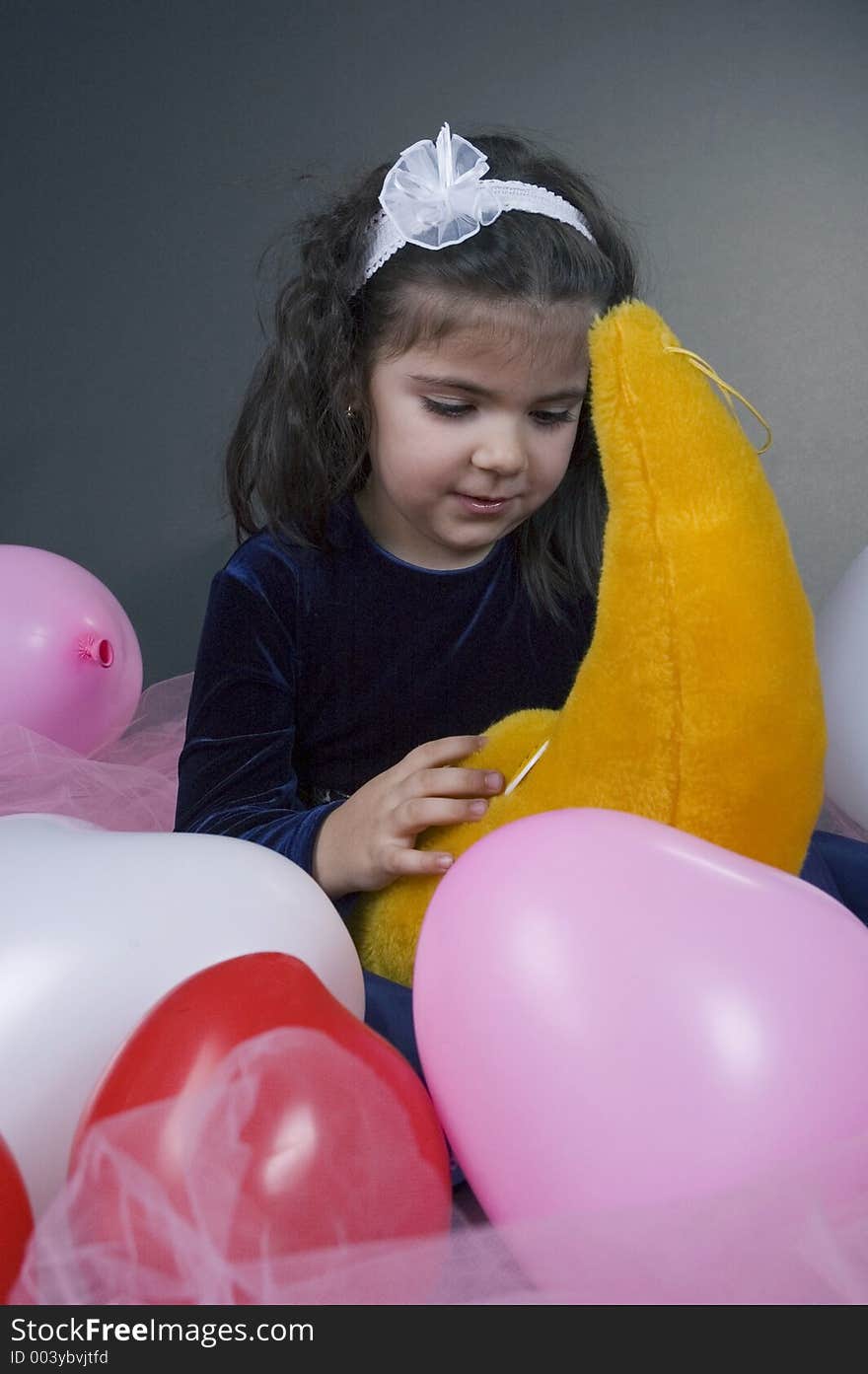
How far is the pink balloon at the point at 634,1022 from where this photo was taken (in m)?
0.54

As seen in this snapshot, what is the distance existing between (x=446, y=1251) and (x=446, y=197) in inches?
33.1

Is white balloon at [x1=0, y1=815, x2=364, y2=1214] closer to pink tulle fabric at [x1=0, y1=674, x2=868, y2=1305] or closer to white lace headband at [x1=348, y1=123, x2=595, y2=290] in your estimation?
pink tulle fabric at [x1=0, y1=674, x2=868, y2=1305]

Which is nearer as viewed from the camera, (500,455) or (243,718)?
(500,455)

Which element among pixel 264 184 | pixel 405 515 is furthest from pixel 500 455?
pixel 264 184

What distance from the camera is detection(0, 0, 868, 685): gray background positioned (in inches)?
91.1

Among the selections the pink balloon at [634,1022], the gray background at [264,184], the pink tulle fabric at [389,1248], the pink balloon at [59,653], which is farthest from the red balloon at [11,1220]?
the gray background at [264,184]

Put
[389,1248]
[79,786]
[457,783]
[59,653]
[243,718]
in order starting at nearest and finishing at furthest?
[389,1248], [457,783], [243,718], [79,786], [59,653]

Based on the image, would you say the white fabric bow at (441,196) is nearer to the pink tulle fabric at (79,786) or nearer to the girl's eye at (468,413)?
the girl's eye at (468,413)

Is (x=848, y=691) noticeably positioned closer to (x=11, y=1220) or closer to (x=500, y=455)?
(x=500, y=455)

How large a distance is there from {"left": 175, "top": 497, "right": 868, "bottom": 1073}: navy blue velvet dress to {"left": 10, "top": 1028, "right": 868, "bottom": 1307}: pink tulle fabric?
559 mm

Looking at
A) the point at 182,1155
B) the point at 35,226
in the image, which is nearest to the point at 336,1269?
the point at 182,1155

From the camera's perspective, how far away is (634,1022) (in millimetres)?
560

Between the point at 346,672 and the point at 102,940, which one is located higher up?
the point at 102,940

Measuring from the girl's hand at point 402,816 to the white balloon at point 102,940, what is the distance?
0.41 ft
